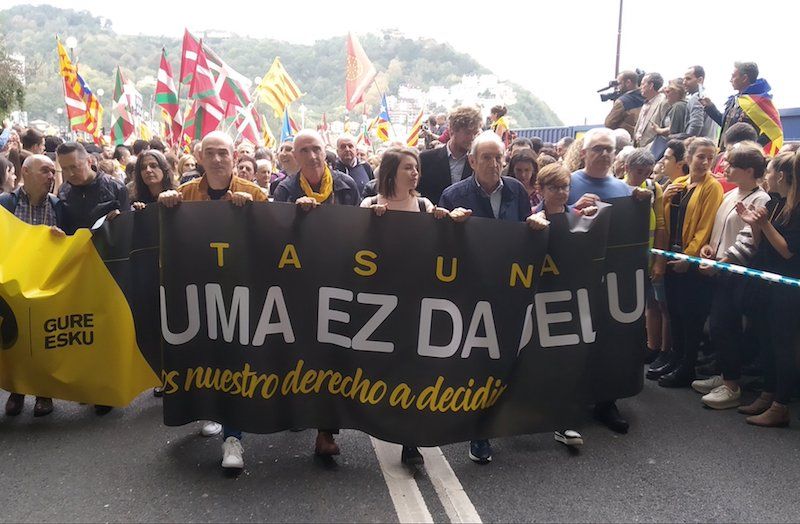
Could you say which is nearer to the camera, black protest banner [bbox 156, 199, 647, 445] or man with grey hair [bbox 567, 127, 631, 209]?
black protest banner [bbox 156, 199, 647, 445]

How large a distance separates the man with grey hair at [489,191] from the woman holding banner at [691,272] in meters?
1.95

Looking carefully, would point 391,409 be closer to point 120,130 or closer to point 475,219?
point 475,219

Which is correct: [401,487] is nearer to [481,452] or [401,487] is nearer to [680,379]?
[481,452]

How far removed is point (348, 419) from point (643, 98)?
7403 mm

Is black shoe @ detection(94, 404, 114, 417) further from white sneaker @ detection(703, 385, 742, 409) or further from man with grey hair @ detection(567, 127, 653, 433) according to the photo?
white sneaker @ detection(703, 385, 742, 409)

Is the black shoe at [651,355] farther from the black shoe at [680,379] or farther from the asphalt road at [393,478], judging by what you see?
the asphalt road at [393,478]

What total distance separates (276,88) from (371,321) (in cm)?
1321

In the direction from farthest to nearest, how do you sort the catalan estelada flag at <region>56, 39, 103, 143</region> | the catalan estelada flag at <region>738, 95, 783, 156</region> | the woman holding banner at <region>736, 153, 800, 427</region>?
the catalan estelada flag at <region>56, 39, 103, 143</region>
the catalan estelada flag at <region>738, 95, 783, 156</region>
the woman holding banner at <region>736, 153, 800, 427</region>

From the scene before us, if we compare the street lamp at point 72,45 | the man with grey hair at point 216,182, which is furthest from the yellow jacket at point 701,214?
the street lamp at point 72,45

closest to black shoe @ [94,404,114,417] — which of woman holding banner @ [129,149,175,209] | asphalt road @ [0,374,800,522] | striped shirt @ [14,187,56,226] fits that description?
asphalt road @ [0,374,800,522]

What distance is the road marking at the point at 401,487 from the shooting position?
3209mm

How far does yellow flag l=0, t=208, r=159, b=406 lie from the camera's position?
4.44 meters

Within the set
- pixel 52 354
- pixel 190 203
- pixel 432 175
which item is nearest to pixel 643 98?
pixel 432 175

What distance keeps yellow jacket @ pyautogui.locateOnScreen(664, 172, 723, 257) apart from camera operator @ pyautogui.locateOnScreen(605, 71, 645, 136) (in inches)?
160
